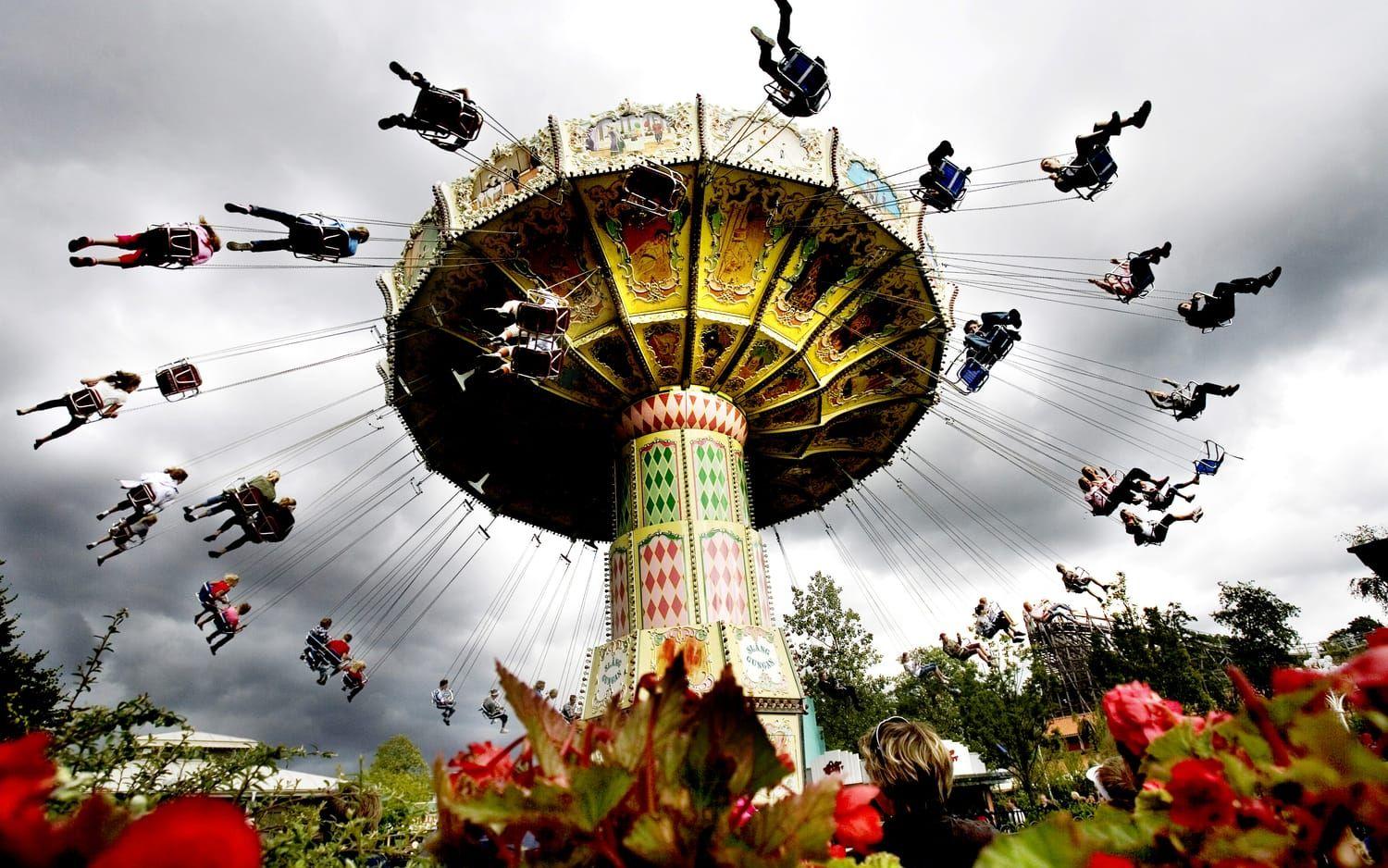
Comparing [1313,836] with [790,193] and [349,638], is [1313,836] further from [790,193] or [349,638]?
[349,638]

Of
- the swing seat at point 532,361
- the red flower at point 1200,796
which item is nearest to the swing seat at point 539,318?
the swing seat at point 532,361

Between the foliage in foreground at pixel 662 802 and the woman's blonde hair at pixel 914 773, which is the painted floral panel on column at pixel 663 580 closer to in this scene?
the woman's blonde hair at pixel 914 773

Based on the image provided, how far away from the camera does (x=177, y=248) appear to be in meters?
8.00

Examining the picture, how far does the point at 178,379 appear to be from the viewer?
9.42 meters

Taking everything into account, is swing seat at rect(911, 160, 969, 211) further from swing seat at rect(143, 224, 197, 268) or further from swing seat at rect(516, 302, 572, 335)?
swing seat at rect(143, 224, 197, 268)

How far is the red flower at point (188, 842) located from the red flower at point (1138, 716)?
122cm

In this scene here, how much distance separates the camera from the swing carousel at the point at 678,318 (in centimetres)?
985

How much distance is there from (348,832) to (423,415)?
1146 centimetres

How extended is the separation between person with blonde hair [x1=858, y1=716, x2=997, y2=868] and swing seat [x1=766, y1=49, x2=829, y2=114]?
7600 millimetres

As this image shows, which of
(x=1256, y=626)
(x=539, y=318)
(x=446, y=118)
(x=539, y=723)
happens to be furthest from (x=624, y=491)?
(x=1256, y=626)

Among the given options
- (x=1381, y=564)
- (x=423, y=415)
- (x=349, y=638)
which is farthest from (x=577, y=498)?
(x=1381, y=564)

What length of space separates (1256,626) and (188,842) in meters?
57.0

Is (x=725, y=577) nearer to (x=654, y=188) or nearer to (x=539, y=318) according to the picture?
(x=539, y=318)

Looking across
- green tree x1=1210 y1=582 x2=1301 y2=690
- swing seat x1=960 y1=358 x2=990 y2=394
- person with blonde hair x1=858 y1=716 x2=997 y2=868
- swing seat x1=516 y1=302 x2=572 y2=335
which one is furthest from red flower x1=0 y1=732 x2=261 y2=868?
green tree x1=1210 y1=582 x2=1301 y2=690
